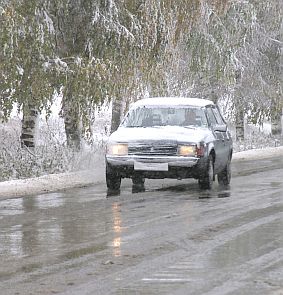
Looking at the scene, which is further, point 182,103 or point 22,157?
point 22,157

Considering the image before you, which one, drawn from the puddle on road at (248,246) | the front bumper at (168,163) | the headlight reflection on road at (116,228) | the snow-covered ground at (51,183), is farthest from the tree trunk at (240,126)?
the puddle on road at (248,246)

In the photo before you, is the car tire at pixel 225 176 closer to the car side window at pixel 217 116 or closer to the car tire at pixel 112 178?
the car side window at pixel 217 116

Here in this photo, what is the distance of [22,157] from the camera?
20.8m

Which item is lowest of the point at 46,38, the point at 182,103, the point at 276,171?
the point at 276,171

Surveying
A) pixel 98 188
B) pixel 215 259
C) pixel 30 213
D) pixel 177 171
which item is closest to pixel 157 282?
pixel 215 259

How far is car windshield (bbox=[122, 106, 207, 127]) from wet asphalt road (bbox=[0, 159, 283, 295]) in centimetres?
193

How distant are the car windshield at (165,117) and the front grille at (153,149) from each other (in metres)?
1.23

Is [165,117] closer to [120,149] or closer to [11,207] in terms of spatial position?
[120,149]

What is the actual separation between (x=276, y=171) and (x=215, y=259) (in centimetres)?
1441

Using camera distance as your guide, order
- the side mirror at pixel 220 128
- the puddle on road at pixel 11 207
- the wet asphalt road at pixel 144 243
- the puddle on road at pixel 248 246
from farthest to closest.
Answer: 1. the side mirror at pixel 220 128
2. the puddle on road at pixel 11 207
3. the puddle on road at pixel 248 246
4. the wet asphalt road at pixel 144 243

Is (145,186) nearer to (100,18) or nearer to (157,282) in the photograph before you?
(100,18)

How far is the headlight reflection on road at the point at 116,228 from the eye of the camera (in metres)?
9.20

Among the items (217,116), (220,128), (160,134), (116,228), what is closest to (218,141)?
(220,128)

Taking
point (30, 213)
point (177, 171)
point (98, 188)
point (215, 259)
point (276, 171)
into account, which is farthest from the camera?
point (276, 171)
